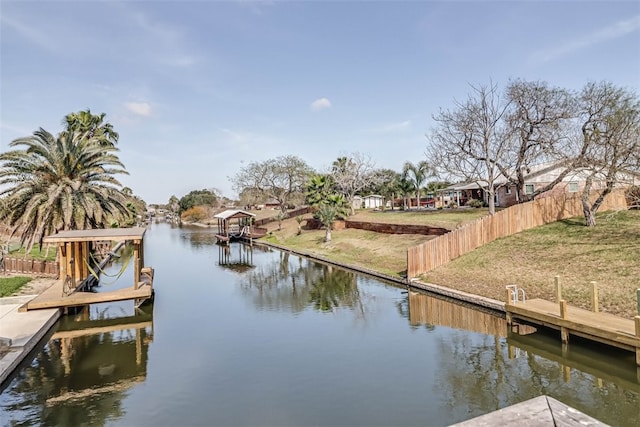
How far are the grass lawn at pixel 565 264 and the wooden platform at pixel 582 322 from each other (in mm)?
1609

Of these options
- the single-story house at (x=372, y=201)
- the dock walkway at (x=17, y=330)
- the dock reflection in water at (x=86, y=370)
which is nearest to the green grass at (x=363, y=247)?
the dock reflection in water at (x=86, y=370)

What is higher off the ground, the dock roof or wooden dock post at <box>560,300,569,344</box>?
the dock roof

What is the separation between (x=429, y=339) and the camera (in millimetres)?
12484

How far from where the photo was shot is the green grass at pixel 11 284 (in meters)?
16.2

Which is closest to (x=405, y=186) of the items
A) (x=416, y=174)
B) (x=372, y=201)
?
(x=416, y=174)

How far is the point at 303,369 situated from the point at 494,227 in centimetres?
1570

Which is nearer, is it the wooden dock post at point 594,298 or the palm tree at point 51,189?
the wooden dock post at point 594,298

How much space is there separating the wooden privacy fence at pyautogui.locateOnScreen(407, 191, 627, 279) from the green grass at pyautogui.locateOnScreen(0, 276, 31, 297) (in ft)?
55.3

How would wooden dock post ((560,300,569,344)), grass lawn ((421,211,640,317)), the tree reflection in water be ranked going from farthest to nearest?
the tree reflection in water
grass lawn ((421,211,640,317))
wooden dock post ((560,300,569,344))

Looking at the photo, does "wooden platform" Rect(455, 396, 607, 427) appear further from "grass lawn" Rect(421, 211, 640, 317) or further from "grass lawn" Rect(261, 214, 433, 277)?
"grass lawn" Rect(261, 214, 433, 277)

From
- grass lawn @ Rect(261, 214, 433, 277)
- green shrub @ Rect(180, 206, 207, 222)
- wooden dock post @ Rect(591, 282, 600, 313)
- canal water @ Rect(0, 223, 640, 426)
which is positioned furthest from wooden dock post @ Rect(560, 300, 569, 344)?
green shrub @ Rect(180, 206, 207, 222)

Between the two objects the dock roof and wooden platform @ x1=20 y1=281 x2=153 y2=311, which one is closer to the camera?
wooden platform @ x1=20 y1=281 x2=153 y2=311

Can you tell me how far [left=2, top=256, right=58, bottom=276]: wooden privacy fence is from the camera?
20922mm

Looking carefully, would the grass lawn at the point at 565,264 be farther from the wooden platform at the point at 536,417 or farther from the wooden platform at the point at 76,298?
the wooden platform at the point at 76,298
